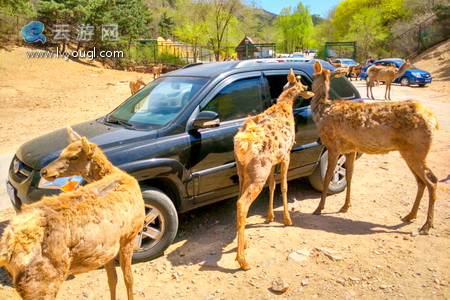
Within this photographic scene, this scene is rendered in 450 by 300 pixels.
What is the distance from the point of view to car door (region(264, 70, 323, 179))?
5.57 m

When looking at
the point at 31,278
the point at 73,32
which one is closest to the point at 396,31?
the point at 73,32

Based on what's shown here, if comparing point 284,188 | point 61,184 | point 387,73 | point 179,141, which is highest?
point 387,73

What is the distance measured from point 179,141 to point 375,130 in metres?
2.80

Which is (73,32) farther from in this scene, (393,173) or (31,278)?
(31,278)

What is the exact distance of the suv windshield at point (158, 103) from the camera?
4711 millimetres

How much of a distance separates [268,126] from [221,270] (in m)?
1.87

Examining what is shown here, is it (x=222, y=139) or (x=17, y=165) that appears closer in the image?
(x=17, y=165)

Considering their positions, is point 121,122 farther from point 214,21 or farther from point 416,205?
point 214,21

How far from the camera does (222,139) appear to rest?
473 centimetres

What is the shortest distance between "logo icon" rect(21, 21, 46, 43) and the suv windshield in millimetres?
32779

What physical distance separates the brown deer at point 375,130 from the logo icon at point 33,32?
1341 inches

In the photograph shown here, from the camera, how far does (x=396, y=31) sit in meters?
44.2

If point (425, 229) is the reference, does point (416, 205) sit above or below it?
above

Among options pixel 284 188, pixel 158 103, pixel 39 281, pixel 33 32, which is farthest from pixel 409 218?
pixel 33 32
